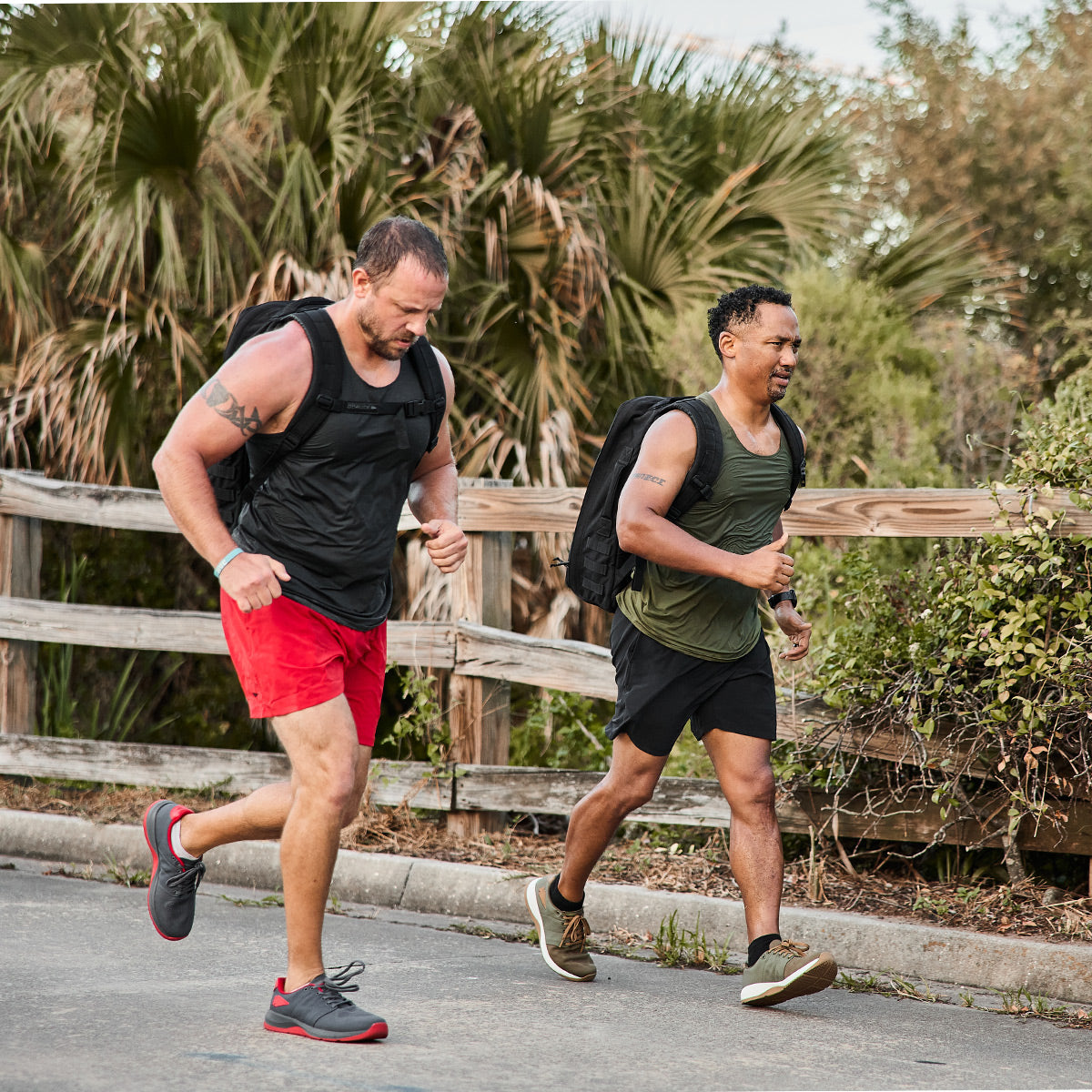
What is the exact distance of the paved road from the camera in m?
3.15

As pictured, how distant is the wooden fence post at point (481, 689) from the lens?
592 cm

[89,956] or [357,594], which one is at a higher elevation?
[357,594]

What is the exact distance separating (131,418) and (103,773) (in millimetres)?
2126

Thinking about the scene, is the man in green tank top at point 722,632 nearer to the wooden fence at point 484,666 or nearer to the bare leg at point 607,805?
the bare leg at point 607,805

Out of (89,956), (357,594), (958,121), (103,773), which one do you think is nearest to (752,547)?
(357,594)

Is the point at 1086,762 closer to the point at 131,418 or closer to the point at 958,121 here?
the point at 131,418

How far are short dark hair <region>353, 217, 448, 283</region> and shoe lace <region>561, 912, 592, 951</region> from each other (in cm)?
199

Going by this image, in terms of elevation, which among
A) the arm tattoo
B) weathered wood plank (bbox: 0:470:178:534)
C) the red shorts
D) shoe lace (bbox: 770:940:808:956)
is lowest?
shoe lace (bbox: 770:940:808:956)

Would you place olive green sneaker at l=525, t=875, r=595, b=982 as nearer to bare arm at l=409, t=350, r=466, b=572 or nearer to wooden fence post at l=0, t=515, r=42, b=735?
bare arm at l=409, t=350, r=466, b=572

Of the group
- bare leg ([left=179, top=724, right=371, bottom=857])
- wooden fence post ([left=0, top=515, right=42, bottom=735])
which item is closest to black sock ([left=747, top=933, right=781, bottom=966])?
bare leg ([left=179, top=724, right=371, bottom=857])

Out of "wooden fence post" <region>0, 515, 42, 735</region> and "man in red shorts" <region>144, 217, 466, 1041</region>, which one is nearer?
"man in red shorts" <region>144, 217, 466, 1041</region>

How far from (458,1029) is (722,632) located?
1.35 meters

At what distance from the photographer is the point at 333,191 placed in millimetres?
7754

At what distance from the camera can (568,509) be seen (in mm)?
5672
